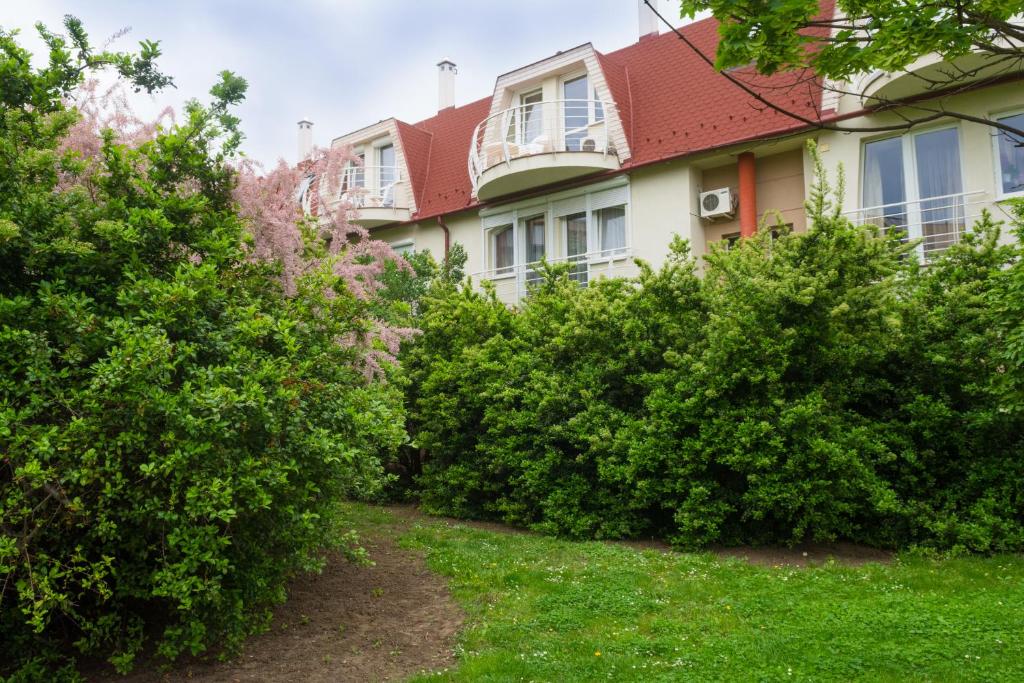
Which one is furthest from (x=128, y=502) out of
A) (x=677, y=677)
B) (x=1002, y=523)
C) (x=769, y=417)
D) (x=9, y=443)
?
(x=1002, y=523)

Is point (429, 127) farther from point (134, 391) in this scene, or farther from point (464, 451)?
point (134, 391)

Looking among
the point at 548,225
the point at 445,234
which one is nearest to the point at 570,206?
the point at 548,225

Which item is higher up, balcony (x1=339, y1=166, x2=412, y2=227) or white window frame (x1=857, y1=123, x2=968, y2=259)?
balcony (x1=339, y1=166, x2=412, y2=227)

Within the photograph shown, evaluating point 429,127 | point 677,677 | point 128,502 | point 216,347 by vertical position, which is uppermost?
point 429,127

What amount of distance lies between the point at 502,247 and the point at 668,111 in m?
4.98

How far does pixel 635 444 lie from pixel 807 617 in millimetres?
3044

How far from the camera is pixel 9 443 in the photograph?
425 centimetres

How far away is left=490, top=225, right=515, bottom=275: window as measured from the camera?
17281 millimetres

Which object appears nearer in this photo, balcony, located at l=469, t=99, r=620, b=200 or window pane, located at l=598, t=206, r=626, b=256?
balcony, located at l=469, t=99, r=620, b=200

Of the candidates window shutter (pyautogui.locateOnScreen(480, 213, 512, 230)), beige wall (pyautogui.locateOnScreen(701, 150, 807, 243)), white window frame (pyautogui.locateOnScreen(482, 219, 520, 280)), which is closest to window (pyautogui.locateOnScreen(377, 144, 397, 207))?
window shutter (pyautogui.locateOnScreen(480, 213, 512, 230))

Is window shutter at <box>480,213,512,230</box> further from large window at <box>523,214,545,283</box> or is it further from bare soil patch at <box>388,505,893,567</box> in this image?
bare soil patch at <box>388,505,893,567</box>

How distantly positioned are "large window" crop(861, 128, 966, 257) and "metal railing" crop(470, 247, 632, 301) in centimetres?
460

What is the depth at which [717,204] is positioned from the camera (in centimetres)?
1373

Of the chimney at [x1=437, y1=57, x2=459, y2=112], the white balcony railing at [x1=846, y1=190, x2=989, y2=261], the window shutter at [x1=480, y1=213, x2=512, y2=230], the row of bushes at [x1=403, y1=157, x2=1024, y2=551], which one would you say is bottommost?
the row of bushes at [x1=403, y1=157, x2=1024, y2=551]
